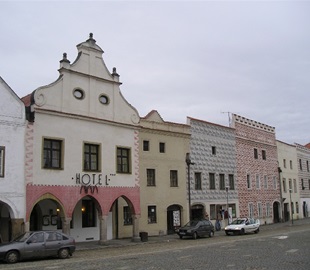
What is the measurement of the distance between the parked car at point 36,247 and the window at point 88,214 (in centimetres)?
944

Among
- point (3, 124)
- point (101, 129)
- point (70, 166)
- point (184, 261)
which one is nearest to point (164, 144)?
point (101, 129)

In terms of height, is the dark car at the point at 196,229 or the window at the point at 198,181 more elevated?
the window at the point at 198,181

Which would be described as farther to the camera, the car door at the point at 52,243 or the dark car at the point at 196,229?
the dark car at the point at 196,229

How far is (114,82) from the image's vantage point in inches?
1232

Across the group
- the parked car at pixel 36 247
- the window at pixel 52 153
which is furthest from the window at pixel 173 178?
the parked car at pixel 36 247

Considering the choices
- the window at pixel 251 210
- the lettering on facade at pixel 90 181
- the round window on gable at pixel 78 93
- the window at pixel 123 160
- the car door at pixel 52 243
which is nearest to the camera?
the car door at pixel 52 243

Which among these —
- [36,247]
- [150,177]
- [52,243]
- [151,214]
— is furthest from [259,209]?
[36,247]

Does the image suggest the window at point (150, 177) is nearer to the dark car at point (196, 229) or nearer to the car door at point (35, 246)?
the dark car at point (196, 229)

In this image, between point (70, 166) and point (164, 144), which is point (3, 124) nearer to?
point (70, 166)

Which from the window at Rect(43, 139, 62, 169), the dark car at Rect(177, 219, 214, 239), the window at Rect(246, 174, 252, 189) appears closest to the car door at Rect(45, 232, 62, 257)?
the window at Rect(43, 139, 62, 169)

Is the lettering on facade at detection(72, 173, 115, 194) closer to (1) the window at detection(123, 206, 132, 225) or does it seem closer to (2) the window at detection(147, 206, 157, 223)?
(1) the window at detection(123, 206, 132, 225)

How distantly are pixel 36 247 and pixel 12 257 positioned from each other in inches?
48.2

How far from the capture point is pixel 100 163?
1151 inches

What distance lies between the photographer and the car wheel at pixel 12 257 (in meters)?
18.5
